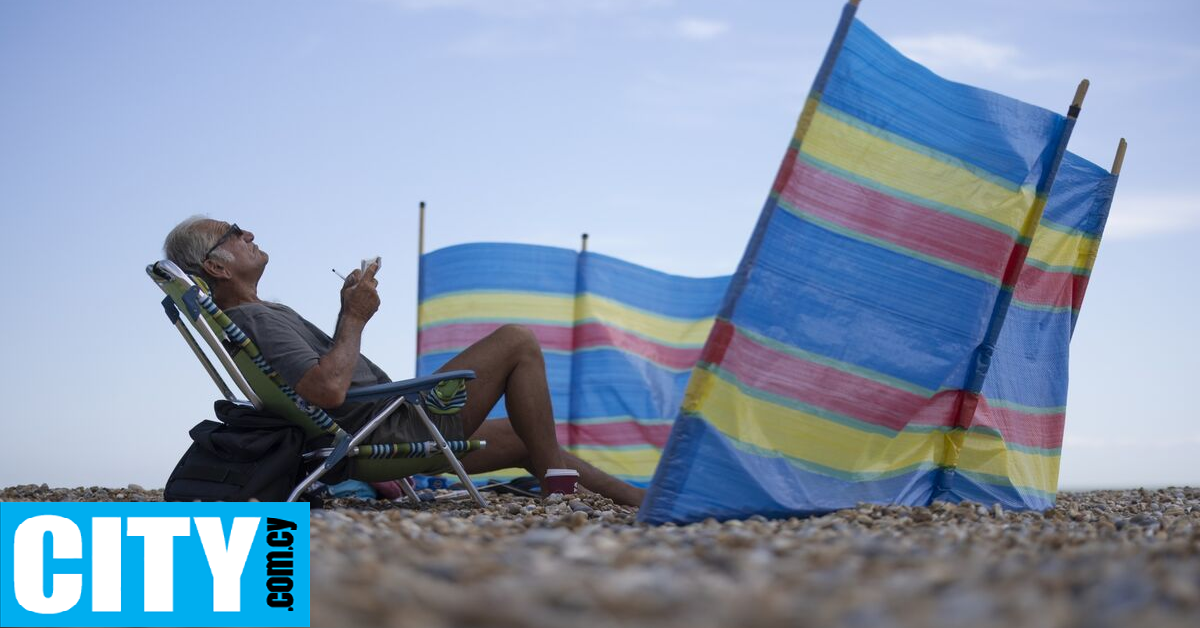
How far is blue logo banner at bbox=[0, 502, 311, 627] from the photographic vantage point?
2.11 metres

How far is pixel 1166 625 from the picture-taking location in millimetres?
1560

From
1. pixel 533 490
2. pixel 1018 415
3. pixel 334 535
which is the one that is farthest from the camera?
pixel 533 490

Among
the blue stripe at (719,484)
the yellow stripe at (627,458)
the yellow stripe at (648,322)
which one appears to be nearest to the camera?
the blue stripe at (719,484)

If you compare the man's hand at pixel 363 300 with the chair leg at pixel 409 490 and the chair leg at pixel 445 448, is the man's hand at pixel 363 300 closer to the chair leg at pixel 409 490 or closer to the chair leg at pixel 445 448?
the chair leg at pixel 445 448

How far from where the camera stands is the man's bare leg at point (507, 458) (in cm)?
445

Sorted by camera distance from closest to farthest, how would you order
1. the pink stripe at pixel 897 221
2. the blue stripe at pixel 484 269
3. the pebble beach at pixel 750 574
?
the pebble beach at pixel 750 574, the pink stripe at pixel 897 221, the blue stripe at pixel 484 269

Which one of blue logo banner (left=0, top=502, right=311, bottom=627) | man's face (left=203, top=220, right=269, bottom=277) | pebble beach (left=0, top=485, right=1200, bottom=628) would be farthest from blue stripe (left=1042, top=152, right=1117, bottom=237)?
blue logo banner (left=0, top=502, right=311, bottom=627)

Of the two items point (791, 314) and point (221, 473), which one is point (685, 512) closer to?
point (791, 314)

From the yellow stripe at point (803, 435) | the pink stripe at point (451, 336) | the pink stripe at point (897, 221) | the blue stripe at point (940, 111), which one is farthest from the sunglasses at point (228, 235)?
the pink stripe at point (451, 336)

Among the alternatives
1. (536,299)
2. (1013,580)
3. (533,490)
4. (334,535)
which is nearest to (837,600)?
(1013,580)

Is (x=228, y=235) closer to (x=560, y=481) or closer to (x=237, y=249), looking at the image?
(x=237, y=249)

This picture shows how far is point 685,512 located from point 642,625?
180 centimetres

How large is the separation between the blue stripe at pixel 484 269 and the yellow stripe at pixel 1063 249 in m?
3.19

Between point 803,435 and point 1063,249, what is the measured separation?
181 centimetres
